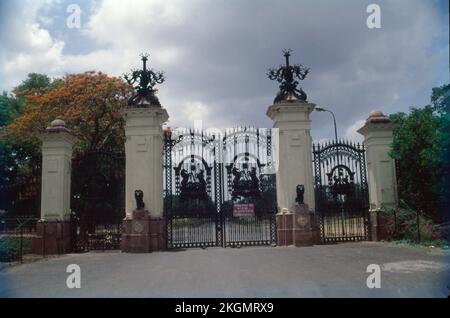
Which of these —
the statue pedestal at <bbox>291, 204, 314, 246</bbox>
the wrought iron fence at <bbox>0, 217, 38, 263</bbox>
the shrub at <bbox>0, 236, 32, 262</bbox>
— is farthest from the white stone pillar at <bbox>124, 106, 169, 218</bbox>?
the statue pedestal at <bbox>291, 204, 314, 246</bbox>

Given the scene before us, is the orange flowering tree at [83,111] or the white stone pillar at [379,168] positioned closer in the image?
the white stone pillar at [379,168]

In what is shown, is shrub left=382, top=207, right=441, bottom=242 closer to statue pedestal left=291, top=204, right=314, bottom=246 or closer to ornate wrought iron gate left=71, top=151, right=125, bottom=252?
statue pedestal left=291, top=204, right=314, bottom=246

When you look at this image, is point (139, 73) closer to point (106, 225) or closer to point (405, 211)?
point (106, 225)

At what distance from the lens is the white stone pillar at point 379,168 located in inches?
610

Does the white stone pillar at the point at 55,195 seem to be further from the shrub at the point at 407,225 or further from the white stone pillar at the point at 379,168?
the shrub at the point at 407,225

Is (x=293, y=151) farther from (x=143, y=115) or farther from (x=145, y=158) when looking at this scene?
(x=143, y=115)

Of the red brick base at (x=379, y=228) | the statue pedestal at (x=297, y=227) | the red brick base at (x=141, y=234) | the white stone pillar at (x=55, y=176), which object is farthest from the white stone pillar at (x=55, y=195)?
the red brick base at (x=379, y=228)

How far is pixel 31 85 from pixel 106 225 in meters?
24.6

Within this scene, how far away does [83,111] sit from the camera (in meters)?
26.0

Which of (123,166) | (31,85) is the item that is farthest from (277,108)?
(31,85)

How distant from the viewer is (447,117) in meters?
12.6

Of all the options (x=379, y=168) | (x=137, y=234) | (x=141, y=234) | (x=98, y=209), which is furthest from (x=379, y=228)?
(x=98, y=209)

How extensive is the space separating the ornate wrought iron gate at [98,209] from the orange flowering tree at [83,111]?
1016 centimetres
